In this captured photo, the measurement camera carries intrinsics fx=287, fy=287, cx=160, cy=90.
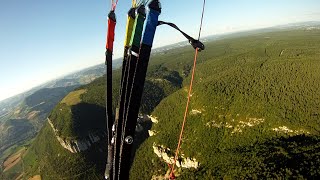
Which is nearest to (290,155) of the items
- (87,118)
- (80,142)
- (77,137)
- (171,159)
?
(171,159)

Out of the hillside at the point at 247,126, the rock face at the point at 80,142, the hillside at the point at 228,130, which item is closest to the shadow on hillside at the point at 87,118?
the hillside at the point at 228,130

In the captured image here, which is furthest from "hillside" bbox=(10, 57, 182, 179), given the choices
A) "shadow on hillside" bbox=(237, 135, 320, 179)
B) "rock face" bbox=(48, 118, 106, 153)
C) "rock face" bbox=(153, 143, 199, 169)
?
"shadow on hillside" bbox=(237, 135, 320, 179)

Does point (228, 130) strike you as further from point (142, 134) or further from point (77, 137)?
point (77, 137)

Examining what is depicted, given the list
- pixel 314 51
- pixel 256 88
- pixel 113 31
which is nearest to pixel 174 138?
pixel 256 88

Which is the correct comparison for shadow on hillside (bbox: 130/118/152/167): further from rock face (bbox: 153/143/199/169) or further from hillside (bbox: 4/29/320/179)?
rock face (bbox: 153/143/199/169)

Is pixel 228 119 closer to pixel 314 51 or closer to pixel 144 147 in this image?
pixel 144 147

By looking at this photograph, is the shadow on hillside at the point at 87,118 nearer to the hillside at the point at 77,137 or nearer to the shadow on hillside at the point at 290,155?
the hillside at the point at 77,137
